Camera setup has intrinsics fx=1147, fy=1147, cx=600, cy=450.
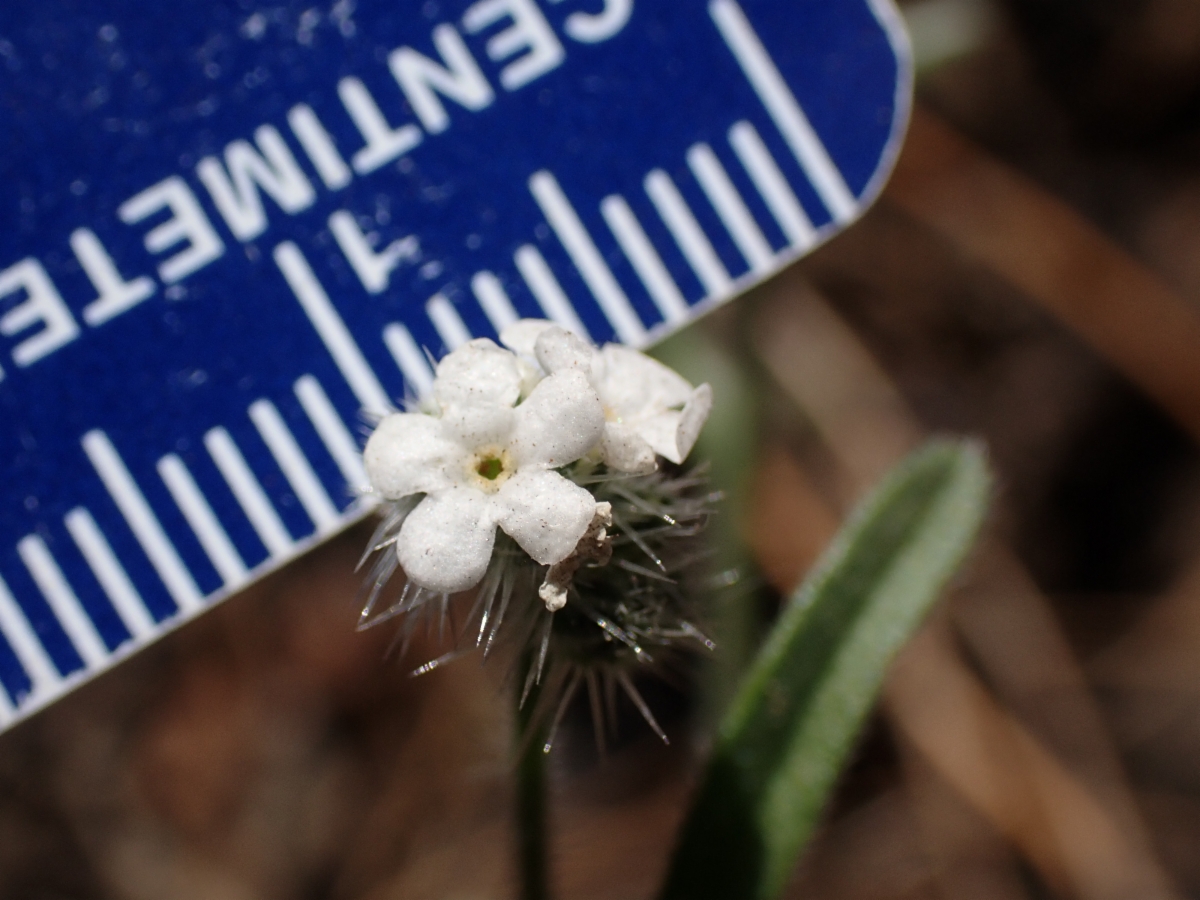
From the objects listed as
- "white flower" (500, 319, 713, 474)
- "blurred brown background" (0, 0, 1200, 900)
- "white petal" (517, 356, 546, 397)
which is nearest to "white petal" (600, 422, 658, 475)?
"white flower" (500, 319, 713, 474)

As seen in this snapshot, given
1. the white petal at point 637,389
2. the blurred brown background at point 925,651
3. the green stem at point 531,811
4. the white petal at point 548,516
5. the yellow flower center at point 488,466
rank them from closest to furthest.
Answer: the white petal at point 548,516
the yellow flower center at point 488,466
the white petal at point 637,389
the green stem at point 531,811
the blurred brown background at point 925,651

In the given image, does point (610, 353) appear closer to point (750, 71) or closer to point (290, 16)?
point (750, 71)

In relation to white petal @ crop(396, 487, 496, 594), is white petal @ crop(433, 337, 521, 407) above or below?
above

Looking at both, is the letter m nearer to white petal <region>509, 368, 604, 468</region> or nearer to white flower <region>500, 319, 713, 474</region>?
white flower <region>500, 319, 713, 474</region>

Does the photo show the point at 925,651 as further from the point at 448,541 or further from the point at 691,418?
the point at 448,541

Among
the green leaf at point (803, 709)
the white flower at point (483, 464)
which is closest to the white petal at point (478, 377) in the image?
the white flower at point (483, 464)

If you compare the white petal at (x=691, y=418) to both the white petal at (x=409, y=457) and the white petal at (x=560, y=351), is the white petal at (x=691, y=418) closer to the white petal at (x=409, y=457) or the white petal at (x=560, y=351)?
the white petal at (x=560, y=351)

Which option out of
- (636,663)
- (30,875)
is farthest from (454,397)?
(30,875)
